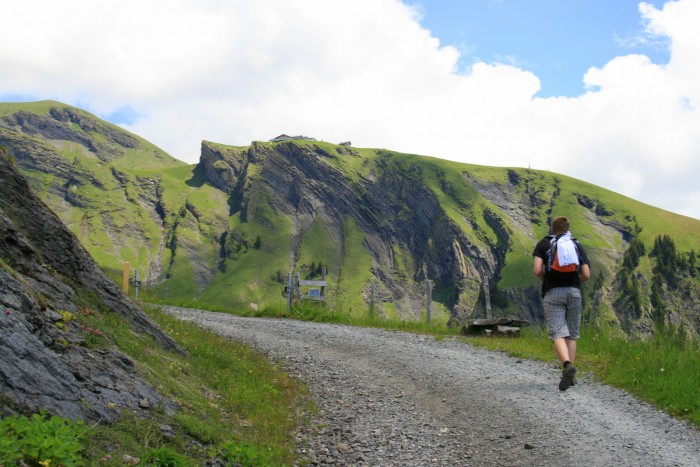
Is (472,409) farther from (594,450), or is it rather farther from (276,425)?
(276,425)

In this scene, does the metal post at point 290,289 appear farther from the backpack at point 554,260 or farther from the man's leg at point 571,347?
the man's leg at point 571,347

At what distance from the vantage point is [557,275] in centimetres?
1107

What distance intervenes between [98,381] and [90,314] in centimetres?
252

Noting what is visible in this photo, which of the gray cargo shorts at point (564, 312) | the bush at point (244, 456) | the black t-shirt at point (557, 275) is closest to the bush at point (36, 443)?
the bush at point (244, 456)

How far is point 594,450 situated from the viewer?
7.65 m

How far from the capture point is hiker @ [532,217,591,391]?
1088cm

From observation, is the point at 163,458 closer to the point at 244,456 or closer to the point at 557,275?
the point at 244,456

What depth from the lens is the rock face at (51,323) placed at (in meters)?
5.82

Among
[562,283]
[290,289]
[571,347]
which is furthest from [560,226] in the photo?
[290,289]

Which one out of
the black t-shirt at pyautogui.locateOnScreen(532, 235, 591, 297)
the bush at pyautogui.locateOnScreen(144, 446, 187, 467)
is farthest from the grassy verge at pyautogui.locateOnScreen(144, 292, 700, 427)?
the bush at pyautogui.locateOnScreen(144, 446, 187, 467)

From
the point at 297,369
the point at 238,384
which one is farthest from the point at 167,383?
the point at 297,369

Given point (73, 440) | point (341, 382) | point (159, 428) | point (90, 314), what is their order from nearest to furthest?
point (73, 440)
point (159, 428)
point (90, 314)
point (341, 382)

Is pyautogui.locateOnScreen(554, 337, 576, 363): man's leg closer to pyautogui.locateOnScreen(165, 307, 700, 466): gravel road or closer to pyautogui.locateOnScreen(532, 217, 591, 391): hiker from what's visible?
pyautogui.locateOnScreen(532, 217, 591, 391): hiker

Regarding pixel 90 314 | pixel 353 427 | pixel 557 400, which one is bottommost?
pixel 353 427
